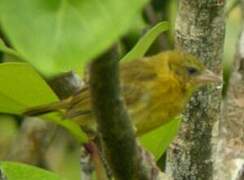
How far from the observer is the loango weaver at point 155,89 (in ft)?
7.54

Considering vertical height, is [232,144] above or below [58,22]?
below

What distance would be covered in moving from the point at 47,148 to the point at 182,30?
1.81 meters

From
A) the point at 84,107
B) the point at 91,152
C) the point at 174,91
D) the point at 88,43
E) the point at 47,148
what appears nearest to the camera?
the point at 88,43

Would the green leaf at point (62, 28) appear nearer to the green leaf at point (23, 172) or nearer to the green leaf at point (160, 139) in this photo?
the green leaf at point (23, 172)

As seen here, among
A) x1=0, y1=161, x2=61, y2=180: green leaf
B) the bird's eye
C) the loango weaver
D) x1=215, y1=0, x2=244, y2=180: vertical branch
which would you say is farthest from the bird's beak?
x1=0, y1=161, x2=61, y2=180: green leaf

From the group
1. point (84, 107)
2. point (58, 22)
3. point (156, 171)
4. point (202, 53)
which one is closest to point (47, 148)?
point (84, 107)

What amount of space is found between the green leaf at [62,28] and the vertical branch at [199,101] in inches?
50.1

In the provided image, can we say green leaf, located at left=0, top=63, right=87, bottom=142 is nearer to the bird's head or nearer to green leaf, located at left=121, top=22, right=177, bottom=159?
green leaf, located at left=121, top=22, right=177, bottom=159

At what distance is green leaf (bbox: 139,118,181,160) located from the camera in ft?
6.98

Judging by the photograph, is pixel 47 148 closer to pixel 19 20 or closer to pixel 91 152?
pixel 91 152

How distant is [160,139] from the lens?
2.15 meters

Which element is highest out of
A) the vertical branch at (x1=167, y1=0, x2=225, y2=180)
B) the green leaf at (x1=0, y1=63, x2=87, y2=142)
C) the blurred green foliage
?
the blurred green foliage

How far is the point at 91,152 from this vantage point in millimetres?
1751

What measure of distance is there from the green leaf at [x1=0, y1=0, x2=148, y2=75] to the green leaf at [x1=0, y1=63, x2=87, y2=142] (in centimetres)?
88
